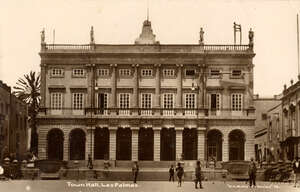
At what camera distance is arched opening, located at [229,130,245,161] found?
46.8 m

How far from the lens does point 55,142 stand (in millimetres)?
46156

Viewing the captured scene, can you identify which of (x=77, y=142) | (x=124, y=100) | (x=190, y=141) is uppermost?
(x=124, y=100)

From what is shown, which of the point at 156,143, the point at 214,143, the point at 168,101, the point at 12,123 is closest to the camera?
the point at 156,143

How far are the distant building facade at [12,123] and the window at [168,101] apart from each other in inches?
458

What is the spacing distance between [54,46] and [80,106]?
4.78m

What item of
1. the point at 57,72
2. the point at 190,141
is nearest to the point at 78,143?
the point at 57,72

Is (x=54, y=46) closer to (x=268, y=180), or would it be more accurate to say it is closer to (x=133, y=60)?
(x=133, y=60)

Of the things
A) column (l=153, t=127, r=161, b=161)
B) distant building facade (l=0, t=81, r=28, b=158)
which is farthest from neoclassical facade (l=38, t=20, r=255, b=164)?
distant building facade (l=0, t=81, r=28, b=158)

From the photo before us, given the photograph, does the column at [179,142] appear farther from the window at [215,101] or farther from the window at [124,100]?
the window at [124,100]

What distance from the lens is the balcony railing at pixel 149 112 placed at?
45719 millimetres

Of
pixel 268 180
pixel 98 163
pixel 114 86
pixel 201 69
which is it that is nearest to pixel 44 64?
pixel 114 86

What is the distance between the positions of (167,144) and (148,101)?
3.52 meters

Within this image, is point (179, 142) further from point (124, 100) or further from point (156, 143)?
point (124, 100)

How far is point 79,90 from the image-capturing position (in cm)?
4625
